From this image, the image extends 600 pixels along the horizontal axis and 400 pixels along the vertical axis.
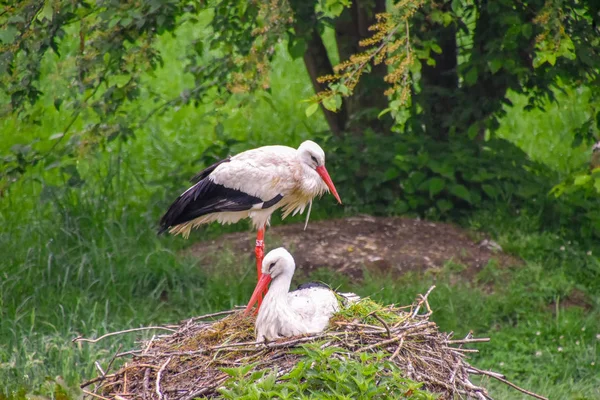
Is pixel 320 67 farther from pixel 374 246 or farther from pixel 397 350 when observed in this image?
pixel 397 350

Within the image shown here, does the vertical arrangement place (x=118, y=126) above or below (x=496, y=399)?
above

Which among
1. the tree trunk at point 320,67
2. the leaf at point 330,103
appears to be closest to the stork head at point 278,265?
the leaf at point 330,103

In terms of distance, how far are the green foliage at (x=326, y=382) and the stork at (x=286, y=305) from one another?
1.25 feet

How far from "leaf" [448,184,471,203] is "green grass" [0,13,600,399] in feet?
0.86

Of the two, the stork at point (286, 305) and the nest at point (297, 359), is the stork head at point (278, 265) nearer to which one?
the stork at point (286, 305)

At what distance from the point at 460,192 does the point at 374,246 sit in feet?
3.14

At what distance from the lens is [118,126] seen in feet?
25.1

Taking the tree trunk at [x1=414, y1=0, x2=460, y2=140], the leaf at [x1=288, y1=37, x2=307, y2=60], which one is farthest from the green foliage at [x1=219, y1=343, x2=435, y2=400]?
the tree trunk at [x1=414, y1=0, x2=460, y2=140]

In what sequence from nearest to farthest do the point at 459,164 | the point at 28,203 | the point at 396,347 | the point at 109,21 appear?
the point at 396,347 → the point at 109,21 → the point at 459,164 → the point at 28,203

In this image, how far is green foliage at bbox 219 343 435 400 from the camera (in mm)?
4168

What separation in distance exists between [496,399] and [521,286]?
5.28ft

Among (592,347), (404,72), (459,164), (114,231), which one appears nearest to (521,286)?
(592,347)

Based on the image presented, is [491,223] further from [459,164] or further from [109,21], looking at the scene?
[109,21]

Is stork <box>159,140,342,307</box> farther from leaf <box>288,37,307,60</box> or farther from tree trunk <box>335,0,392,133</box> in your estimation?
tree trunk <box>335,0,392,133</box>
